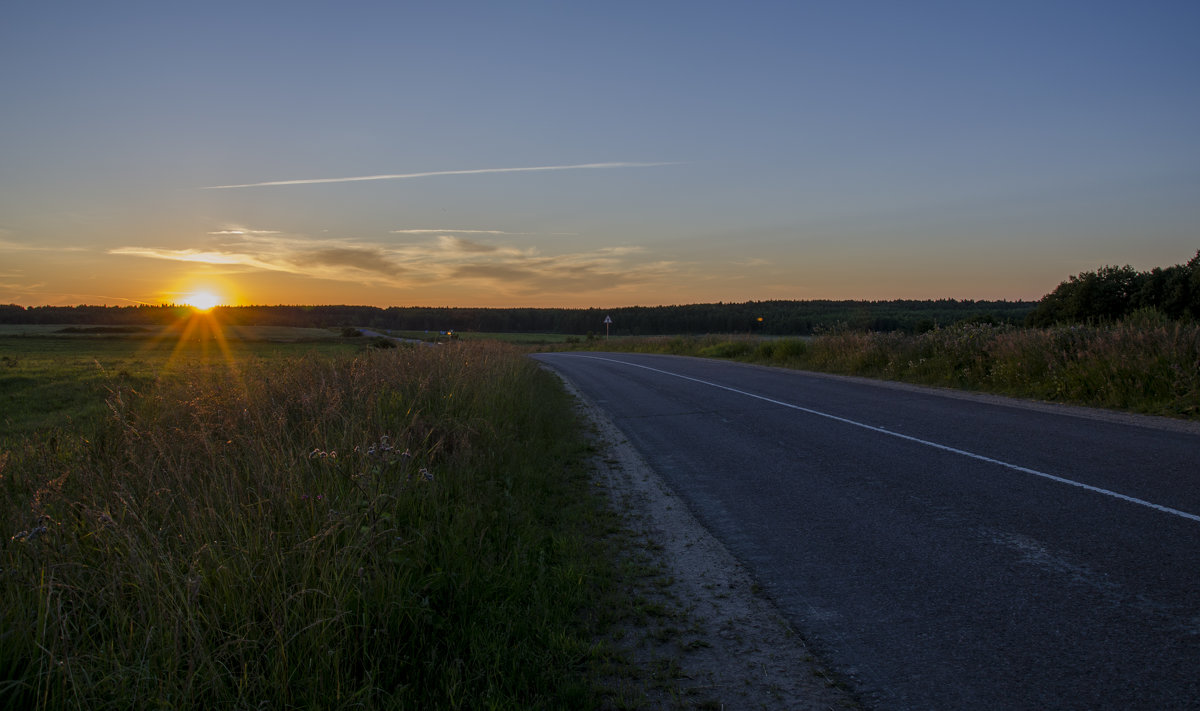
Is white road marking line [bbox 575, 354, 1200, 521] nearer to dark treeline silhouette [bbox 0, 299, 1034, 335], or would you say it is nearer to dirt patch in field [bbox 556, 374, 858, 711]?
dirt patch in field [bbox 556, 374, 858, 711]

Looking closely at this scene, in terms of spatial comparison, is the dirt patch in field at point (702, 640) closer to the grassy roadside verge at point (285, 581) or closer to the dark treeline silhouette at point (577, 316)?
the grassy roadside verge at point (285, 581)

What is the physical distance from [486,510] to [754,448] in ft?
14.7

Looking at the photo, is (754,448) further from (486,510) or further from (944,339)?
(944,339)

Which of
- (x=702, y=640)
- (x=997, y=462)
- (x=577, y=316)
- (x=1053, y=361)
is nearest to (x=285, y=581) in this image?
(x=702, y=640)

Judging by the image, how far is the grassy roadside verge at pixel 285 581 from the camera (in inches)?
113

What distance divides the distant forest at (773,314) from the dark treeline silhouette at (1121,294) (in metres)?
0.05

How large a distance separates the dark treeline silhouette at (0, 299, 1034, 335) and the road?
58333 millimetres

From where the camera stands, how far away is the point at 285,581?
135 inches

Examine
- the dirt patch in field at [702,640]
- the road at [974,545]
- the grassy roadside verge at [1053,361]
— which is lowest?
the dirt patch in field at [702,640]

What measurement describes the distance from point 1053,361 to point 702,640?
1322 cm

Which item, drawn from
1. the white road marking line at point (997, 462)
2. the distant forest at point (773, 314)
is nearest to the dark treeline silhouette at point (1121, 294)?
the distant forest at point (773, 314)

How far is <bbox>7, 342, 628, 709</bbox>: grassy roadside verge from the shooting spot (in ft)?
9.45

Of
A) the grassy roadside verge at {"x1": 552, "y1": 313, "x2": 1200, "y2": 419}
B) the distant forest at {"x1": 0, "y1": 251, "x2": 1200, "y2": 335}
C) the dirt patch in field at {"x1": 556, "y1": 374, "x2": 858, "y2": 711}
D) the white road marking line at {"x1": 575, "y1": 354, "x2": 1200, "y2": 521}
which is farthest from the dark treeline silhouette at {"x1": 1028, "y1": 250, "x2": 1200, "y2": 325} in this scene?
the dirt patch in field at {"x1": 556, "y1": 374, "x2": 858, "y2": 711}

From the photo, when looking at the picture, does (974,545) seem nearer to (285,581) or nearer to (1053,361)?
(285,581)
